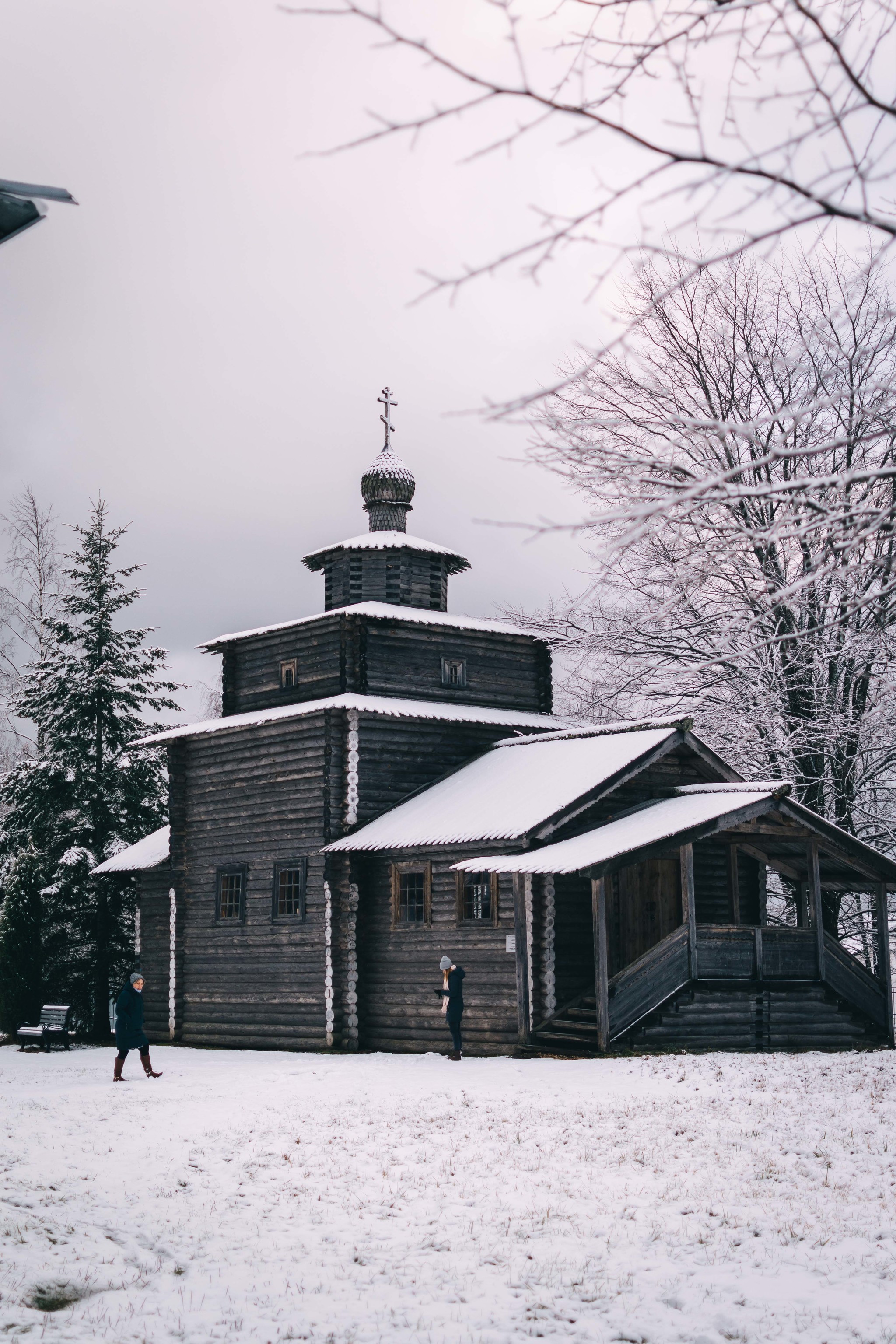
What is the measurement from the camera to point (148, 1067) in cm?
2002

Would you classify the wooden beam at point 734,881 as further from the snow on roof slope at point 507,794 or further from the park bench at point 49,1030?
the park bench at point 49,1030

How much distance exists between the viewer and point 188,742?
2973 centimetres

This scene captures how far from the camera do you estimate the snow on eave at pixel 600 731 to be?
78.8 feet

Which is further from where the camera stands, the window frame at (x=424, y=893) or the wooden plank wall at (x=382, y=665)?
the wooden plank wall at (x=382, y=665)

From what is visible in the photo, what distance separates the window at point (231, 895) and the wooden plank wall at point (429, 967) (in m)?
3.21

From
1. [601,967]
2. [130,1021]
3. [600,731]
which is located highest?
[600,731]

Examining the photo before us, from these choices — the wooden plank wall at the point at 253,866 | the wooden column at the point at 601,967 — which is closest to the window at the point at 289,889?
the wooden plank wall at the point at 253,866

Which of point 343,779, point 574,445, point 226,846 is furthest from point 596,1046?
point 574,445

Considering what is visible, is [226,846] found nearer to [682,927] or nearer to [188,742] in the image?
[188,742]

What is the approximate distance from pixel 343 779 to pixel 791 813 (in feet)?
29.6

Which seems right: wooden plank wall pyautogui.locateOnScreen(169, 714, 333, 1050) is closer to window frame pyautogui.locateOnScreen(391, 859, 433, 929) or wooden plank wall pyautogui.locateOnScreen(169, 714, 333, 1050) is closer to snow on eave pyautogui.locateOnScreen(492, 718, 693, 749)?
window frame pyautogui.locateOnScreen(391, 859, 433, 929)

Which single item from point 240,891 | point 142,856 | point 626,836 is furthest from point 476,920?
point 142,856

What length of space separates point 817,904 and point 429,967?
722 centimetres

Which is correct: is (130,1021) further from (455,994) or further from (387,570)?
(387,570)
